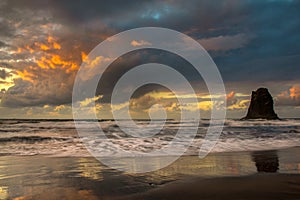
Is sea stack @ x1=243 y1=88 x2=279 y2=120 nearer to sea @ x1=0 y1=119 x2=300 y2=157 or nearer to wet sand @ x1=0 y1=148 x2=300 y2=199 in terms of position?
sea @ x1=0 y1=119 x2=300 y2=157

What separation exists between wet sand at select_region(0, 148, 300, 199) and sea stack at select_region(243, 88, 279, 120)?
89.8 metres

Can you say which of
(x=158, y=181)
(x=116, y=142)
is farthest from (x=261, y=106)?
(x=158, y=181)

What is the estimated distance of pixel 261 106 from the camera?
93750 mm

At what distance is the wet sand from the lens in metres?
5.59

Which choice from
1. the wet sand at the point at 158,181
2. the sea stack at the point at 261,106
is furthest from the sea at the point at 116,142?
the sea stack at the point at 261,106

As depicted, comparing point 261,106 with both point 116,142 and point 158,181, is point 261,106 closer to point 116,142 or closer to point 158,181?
point 116,142

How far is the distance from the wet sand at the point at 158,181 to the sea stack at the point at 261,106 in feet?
295

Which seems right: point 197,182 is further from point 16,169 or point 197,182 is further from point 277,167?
point 16,169

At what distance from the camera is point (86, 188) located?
6.11 m

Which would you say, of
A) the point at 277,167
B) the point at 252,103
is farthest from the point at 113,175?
the point at 252,103

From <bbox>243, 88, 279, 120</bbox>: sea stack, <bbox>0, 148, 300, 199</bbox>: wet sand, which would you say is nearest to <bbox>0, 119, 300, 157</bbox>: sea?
<bbox>0, 148, 300, 199</bbox>: wet sand

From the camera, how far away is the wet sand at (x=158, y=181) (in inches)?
220

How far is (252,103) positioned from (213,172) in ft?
315

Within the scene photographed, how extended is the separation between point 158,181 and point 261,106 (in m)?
94.8
